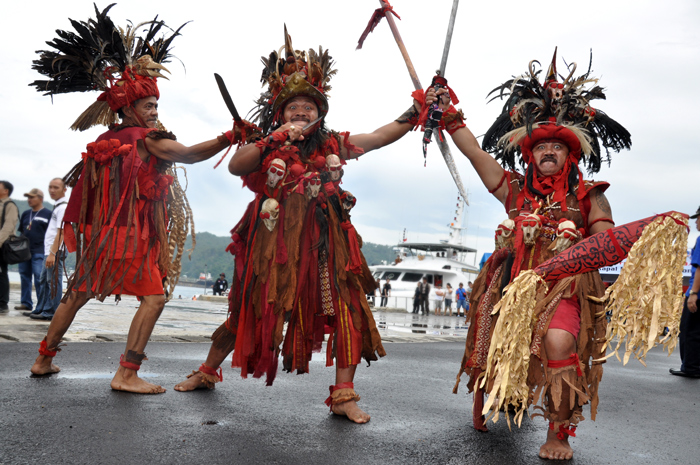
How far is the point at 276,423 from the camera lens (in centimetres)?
308

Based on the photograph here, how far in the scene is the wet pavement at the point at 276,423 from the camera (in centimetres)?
252

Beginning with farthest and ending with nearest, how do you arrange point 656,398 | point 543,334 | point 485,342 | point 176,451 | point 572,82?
point 656,398 < point 572,82 < point 485,342 < point 543,334 < point 176,451

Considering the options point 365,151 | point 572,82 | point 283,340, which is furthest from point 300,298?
point 572,82

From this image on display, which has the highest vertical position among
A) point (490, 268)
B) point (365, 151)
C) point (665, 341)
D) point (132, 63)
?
point (132, 63)

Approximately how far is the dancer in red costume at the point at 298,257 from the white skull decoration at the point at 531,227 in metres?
1.01

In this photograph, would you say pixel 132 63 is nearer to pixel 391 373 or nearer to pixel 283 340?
pixel 283 340

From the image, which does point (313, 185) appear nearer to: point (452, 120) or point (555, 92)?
point (452, 120)

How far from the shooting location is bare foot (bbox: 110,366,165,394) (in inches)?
140

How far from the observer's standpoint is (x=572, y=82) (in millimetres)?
3766

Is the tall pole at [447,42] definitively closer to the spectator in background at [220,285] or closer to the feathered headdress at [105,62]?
the feathered headdress at [105,62]

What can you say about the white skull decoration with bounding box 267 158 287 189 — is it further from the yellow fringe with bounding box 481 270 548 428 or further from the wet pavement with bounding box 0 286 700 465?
the yellow fringe with bounding box 481 270 548 428

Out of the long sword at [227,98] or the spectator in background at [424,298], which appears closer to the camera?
the long sword at [227,98]

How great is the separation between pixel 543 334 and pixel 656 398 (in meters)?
2.62

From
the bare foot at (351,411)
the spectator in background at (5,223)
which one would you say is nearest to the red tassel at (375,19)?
the bare foot at (351,411)
